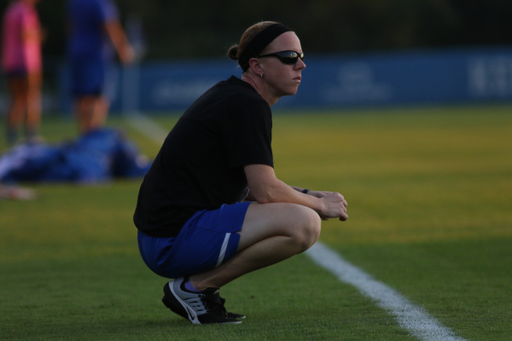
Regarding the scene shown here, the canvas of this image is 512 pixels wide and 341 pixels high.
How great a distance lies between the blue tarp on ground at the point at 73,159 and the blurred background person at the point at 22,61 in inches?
112

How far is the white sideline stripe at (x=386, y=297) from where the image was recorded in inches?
131

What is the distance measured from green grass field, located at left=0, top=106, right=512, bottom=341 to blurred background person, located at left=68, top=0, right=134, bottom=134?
6.70 feet

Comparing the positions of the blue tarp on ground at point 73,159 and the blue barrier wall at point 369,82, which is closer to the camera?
the blue tarp on ground at point 73,159

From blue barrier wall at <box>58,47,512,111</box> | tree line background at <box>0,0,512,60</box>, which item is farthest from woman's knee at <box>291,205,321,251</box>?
tree line background at <box>0,0,512,60</box>

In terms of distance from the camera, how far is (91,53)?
11.8m

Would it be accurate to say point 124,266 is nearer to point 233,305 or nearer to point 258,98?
point 233,305

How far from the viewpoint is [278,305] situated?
402cm

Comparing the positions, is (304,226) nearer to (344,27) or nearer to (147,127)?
(147,127)

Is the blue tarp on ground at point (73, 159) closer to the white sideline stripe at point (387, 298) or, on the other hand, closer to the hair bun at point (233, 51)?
the white sideline stripe at point (387, 298)

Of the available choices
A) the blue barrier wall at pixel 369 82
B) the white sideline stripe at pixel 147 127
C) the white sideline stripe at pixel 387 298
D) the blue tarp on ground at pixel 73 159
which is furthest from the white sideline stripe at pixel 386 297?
the blue barrier wall at pixel 369 82

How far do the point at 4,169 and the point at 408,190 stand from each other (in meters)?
4.81

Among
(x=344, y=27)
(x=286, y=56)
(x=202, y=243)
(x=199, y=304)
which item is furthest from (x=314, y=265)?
(x=344, y=27)

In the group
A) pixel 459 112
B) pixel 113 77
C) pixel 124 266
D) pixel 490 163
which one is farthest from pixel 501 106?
pixel 124 266

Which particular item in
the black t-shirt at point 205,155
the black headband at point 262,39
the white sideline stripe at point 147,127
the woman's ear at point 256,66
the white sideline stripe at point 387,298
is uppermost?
the black headband at point 262,39
